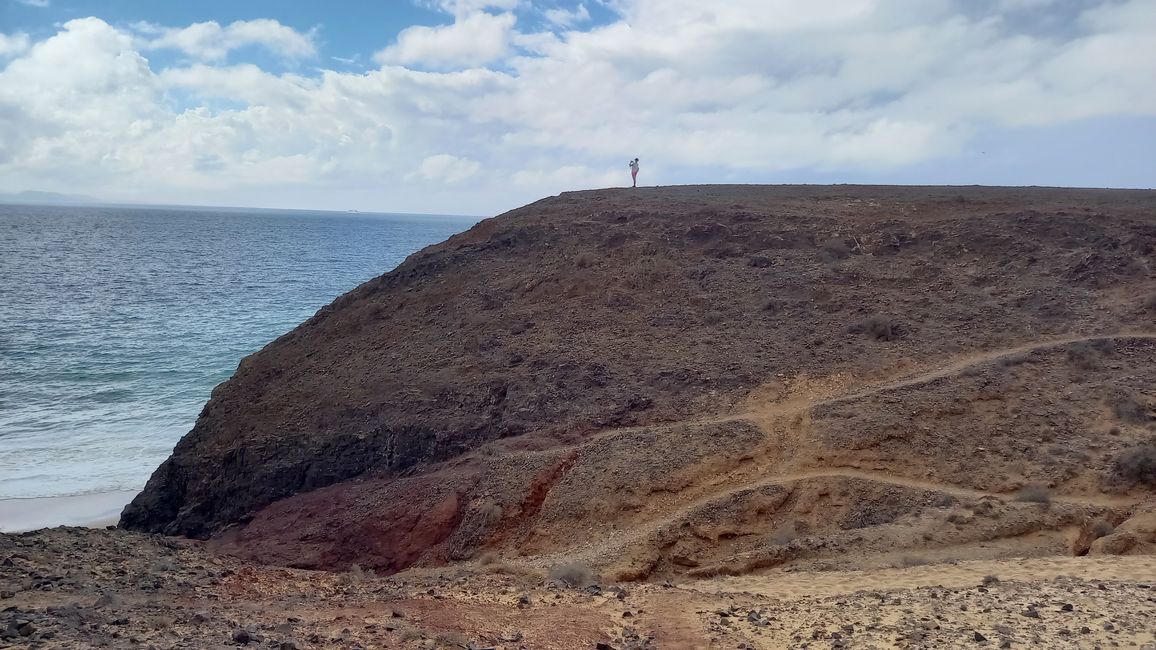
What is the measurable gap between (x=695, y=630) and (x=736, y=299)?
10519 mm

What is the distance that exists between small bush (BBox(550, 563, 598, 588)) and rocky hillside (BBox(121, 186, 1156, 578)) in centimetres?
77

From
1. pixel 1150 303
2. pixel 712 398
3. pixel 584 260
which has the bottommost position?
pixel 712 398

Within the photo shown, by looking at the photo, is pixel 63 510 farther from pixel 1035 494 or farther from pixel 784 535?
pixel 1035 494

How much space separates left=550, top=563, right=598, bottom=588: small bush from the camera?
10018 mm

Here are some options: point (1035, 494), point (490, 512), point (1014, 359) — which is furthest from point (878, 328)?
point (490, 512)

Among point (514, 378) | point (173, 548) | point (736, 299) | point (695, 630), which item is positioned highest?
point (736, 299)

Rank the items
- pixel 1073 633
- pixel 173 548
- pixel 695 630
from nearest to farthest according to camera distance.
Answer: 1. pixel 1073 633
2. pixel 695 630
3. pixel 173 548

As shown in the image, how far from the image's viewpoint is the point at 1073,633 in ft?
24.4

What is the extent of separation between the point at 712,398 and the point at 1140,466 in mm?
6322

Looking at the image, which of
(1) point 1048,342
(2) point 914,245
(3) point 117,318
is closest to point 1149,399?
(1) point 1048,342

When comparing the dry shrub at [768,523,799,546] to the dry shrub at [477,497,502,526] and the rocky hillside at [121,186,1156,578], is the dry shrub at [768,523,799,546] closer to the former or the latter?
the rocky hillside at [121,186,1156,578]

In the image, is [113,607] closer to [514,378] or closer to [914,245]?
[514,378]

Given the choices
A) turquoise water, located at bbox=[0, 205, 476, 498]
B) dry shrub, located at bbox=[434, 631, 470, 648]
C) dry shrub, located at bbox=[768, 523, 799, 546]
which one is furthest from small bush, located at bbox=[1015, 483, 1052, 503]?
turquoise water, located at bbox=[0, 205, 476, 498]

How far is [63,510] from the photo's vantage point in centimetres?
1984
